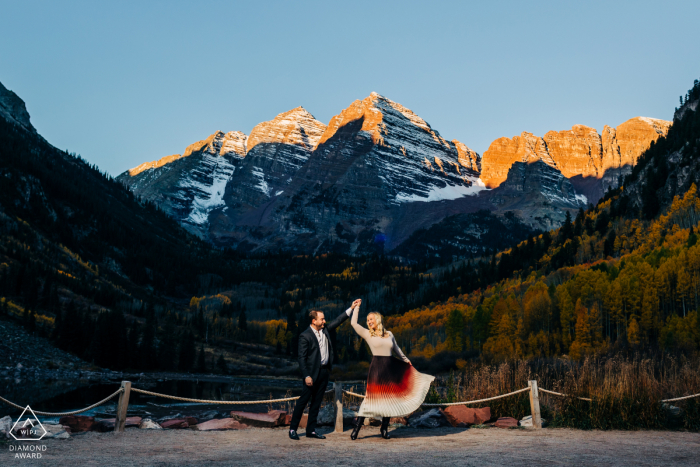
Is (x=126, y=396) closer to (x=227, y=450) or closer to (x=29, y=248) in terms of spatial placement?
(x=227, y=450)

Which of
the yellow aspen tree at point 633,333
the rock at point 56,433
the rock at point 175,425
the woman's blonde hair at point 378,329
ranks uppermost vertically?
the yellow aspen tree at point 633,333

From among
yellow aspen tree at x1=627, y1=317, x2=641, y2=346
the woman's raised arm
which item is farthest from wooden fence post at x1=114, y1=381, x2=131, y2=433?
yellow aspen tree at x1=627, y1=317, x2=641, y2=346

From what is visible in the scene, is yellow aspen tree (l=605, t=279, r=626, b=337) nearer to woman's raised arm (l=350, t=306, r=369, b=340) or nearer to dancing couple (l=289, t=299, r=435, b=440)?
dancing couple (l=289, t=299, r=435, b=440)

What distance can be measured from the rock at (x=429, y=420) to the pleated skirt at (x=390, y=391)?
3.90 metres

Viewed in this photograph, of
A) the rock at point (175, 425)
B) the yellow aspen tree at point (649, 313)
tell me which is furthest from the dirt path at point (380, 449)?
the yellow aspen tree at point (649, 313)

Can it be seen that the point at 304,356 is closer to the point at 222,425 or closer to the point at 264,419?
the point at 264,419

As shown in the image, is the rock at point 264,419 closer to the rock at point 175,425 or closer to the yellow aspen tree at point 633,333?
the rock at point 175,425

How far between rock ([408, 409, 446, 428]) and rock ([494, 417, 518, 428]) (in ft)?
5.18

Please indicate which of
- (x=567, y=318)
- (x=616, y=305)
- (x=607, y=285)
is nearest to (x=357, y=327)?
(x=616, y=305)

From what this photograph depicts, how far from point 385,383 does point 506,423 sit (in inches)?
206

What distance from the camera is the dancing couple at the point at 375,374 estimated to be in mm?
12891

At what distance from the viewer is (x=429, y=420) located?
659 inches

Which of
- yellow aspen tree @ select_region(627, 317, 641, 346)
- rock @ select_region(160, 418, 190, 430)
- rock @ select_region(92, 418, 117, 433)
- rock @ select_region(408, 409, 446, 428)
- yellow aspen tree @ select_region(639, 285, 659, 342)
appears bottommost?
rock @ select_region(160, 418, 190, 430)

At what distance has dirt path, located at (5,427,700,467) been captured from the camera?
34.3 ft
